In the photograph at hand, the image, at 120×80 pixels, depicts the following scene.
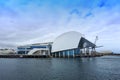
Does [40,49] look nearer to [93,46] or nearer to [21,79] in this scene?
[93,46]

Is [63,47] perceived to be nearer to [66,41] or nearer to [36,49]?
[66,41]

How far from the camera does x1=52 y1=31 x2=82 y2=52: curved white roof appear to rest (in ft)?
350

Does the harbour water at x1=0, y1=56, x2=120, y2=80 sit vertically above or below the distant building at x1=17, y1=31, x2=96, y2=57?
below

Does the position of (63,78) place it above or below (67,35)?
below

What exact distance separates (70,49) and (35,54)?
22.2 meters

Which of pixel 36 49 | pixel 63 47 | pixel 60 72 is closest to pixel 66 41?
pixel 63 47

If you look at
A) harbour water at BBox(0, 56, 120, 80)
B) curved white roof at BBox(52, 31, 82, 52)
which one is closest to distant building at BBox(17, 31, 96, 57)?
curved white roof at BBox(52, 31, 82, 52)

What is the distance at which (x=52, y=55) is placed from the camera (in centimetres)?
11950

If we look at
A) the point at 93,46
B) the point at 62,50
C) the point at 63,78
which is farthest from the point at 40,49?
the point at 63,78

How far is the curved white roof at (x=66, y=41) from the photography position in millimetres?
106562

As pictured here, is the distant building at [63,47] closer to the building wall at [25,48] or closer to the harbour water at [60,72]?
the building wall at [25,48]

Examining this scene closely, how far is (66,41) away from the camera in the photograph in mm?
108938

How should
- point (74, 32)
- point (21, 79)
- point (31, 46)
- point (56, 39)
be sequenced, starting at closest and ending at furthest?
point (21, 79) < point (74, 32) < point (56, 39) < point (31, 46)

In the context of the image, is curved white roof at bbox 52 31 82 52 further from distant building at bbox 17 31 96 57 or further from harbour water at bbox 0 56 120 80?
harbour water at bbox 0 56 120 80
